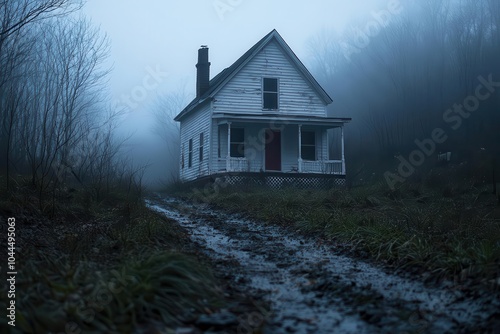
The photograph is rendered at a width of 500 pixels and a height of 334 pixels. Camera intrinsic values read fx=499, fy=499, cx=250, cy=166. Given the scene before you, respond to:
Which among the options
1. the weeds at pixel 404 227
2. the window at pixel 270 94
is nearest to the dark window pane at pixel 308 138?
the window at pixel 270 94

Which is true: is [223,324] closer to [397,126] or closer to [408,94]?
[397,126]

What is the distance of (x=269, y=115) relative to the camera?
2209cm

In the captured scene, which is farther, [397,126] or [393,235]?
[397,126]

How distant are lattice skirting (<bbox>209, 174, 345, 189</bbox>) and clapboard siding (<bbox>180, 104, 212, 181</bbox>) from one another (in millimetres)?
2723

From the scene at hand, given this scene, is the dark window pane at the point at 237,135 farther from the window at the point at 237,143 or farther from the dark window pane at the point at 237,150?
the dark window pane at the point at 237,150

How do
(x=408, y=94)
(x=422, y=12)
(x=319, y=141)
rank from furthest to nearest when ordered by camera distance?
(x=422, y=12) → (x=408, y=94) → (x=319, y=141)

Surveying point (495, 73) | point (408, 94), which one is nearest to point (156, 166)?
point (408, 94)

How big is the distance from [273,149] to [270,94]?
8.40 ft

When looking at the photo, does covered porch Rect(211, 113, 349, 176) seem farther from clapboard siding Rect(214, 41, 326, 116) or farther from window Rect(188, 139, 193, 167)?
window Rect(188, 139, 193, 167)

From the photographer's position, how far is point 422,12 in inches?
1292

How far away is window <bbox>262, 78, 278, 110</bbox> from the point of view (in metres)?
23.1

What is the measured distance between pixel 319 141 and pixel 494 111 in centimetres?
877

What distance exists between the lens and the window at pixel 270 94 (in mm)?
23141

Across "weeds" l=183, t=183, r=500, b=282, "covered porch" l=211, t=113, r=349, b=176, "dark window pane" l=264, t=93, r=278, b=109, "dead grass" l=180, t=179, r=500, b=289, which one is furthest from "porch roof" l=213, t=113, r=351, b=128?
"weeds" l=183, t=183, r=500, b=282
